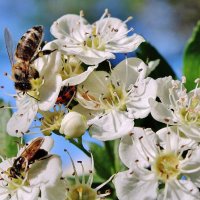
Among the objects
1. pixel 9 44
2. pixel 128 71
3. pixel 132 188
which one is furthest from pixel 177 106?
pixel 9 44

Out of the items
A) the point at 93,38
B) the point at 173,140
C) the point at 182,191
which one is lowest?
the point at 182,191

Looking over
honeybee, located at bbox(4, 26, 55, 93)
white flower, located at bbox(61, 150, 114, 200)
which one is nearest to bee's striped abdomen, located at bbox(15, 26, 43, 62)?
honeybee, located at bbox(4, 26, 55, 93)

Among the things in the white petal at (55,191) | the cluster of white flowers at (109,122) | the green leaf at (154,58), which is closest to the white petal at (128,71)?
the cluster of white flowers at (109,122)

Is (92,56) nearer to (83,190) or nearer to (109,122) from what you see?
(109,122)

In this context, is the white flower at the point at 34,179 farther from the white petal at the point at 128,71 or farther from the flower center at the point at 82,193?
the white petal at the point at 128,71

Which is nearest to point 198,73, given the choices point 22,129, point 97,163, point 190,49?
point 190,49
